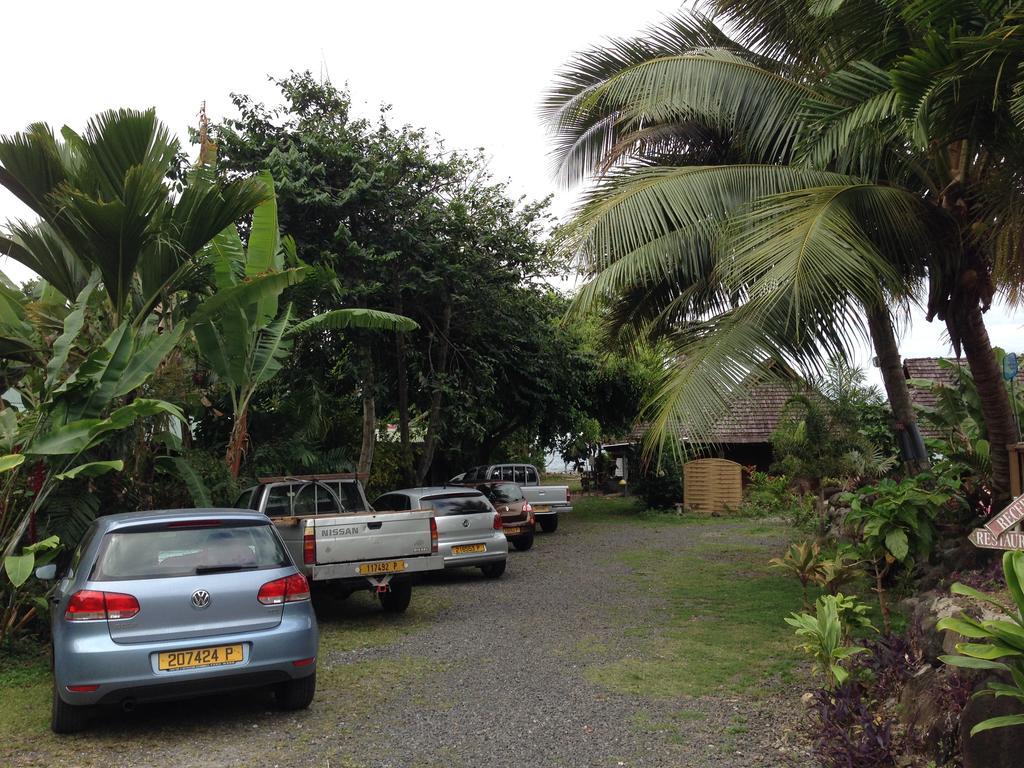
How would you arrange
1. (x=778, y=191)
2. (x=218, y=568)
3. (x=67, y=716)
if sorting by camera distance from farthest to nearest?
(x=778, y=191)
(x=218, y=568)
(x=67, y=716)

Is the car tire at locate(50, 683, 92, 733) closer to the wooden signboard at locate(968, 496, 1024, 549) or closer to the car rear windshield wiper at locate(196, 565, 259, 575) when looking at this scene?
the car rear windshield wiper at locate(196, 565, 259, 575)

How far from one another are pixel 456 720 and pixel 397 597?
14.2ft

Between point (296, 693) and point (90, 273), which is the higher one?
point (90, 273)

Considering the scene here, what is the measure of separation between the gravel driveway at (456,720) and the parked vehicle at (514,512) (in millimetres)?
7543

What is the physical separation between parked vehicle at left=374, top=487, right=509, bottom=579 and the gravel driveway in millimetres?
3238

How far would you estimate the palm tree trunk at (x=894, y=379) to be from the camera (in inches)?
400

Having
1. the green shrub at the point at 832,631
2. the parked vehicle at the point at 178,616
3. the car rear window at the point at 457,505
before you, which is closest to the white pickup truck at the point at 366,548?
the car rear window at the point at 457,505

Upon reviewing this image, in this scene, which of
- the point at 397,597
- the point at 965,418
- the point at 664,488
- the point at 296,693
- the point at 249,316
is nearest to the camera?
the point at 296,693

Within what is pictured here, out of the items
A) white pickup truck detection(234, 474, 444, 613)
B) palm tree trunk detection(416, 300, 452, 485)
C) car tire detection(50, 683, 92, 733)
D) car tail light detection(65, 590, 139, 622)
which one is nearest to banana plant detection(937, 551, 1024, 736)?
car tail light detection(65, 590, 139, 622)

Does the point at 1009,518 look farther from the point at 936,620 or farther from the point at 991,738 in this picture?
the point at 936,620

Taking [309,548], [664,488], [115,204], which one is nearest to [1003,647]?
[309,548]

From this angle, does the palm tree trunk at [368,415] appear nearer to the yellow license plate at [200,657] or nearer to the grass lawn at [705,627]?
the grass lawn at [705,627]

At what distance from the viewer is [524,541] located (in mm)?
17328

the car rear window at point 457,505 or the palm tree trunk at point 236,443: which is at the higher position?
the palm tree trunk at point 236,443
